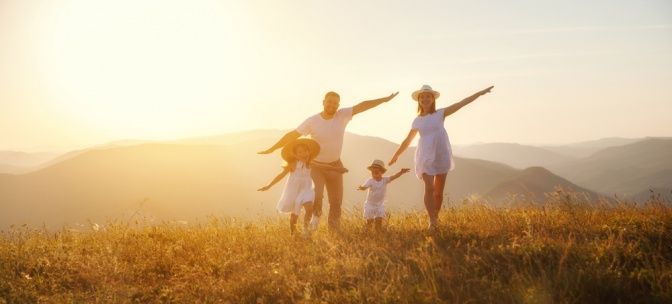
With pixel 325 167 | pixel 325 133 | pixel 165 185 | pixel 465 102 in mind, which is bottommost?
pixel 165 185

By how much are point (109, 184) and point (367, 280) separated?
532ft

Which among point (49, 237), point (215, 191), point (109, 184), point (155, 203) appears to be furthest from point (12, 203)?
point (49, 237)

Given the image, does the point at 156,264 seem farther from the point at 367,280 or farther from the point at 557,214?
the point at 557,214

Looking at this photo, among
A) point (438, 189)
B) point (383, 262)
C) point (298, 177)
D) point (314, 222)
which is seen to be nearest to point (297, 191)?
point (298, 177)

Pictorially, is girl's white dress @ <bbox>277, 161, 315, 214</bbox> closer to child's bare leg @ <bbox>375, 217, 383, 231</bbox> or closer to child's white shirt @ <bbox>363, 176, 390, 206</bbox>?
child's white shirt @ <bbox>363, 176, 390, 206</bbox>

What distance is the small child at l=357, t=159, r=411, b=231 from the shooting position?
22.8ft

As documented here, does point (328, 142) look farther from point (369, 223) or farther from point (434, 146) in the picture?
point (434, 146)

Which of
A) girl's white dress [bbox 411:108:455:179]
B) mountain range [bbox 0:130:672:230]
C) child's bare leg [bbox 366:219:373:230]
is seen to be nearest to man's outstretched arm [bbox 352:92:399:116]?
girl's white dress [bbox 411:108:455:179]

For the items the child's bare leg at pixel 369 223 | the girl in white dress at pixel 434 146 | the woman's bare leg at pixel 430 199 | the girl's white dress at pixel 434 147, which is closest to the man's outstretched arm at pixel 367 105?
the girl in white dress at pixel 434 146

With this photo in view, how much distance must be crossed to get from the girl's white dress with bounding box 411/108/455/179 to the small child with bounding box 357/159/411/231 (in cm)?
39

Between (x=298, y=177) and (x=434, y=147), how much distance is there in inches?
95.2

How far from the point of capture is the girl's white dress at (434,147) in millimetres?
6891

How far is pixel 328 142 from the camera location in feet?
23.9

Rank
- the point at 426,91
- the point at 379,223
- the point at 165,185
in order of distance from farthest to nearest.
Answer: the point at 165,185 → the point at 426,91 → the point at 379,223
